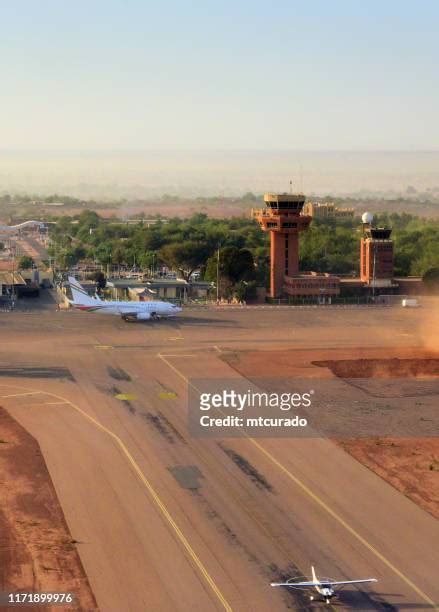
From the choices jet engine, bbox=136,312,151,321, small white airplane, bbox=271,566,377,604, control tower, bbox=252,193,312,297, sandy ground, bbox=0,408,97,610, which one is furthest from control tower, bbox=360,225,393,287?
small white airplane, bbox=271,566,377,604

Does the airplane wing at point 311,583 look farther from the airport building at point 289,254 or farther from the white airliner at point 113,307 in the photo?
the airport building at point 289,254

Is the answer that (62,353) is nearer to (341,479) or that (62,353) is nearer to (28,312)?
(28,312)

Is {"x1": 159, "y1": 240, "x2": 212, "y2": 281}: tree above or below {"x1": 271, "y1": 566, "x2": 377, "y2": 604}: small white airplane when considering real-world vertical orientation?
above

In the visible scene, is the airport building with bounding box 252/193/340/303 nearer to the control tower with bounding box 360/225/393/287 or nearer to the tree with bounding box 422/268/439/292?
the control tower with bounding box 360/225/393/287

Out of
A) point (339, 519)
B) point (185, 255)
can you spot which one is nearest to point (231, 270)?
point (185, 255)

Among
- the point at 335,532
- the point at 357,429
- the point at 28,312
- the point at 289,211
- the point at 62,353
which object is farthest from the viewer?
the point at 289,211

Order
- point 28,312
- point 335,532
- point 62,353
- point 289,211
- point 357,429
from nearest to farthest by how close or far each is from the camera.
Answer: point 335,532 → point 357,429 → point 62,353 → point 28,312 → point 289,211

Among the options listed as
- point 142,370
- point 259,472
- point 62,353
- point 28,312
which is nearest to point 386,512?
point 259,472
